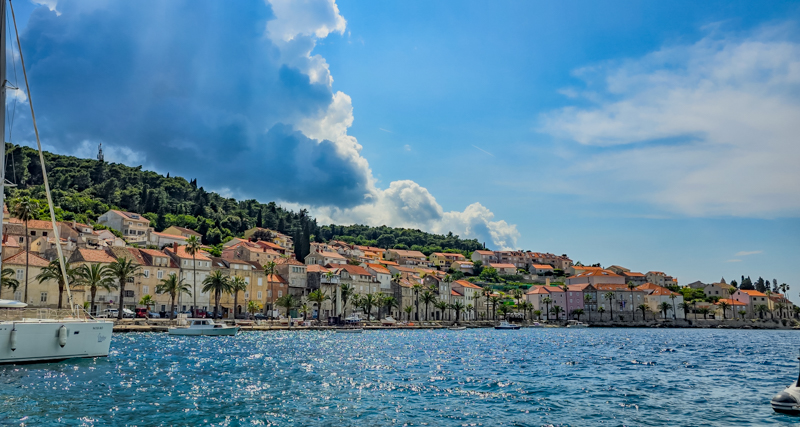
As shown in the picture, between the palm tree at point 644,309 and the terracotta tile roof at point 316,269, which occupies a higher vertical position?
the terracotta tile roof at point 316,269

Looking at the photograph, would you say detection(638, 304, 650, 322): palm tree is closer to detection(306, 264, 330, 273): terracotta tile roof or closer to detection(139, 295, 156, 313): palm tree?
detection(306, 264, 330, 273): terracotta tile roof

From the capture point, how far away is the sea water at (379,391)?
68.2 ft

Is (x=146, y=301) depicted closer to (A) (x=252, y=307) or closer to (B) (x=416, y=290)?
(A) (x=252, y=307)

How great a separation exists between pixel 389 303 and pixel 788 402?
104979mm

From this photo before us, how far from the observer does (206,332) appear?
70.6 metres

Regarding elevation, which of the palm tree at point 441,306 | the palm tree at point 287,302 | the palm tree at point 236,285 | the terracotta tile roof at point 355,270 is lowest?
the palm tree at point 441,306

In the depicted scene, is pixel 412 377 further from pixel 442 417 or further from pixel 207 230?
pixel 207 230

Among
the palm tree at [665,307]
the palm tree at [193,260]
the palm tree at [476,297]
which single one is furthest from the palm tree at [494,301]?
the palm tree at [193,260]

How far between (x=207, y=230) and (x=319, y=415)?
533 ft

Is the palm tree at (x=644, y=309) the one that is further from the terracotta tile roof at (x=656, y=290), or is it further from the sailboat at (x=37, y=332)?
the sailboat at (x=37, y=332)

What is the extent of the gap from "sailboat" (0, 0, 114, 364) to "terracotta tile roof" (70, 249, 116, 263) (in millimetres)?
53787

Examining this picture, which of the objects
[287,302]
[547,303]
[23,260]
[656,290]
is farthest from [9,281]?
[656,290]

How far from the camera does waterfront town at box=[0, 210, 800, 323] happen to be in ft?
280

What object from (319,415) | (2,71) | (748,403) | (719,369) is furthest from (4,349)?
(719,369)
